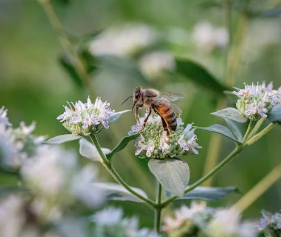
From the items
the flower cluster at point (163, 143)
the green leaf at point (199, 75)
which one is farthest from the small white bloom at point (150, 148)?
the green leaf at point (199, 75)

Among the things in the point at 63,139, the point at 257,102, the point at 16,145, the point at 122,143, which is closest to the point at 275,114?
the point at 257,102

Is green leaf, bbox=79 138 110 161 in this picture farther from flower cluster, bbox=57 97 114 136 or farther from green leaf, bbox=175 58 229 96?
green leaf, bbox=175 58 229 96

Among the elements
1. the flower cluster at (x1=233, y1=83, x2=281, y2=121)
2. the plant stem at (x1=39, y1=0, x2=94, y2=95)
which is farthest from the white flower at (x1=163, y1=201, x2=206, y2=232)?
the plant stem at (x1=39, y1=0, x2=94, y2=95)

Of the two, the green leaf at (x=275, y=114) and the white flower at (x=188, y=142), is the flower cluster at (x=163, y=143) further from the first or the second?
the green leaf at (x=275, y=114)

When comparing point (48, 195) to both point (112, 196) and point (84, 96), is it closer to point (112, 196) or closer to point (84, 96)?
point (112, 196)

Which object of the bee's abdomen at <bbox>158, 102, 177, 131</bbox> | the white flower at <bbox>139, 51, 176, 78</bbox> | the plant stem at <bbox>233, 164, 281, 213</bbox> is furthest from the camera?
the white flower at <bbox>139, 51, 176, 78</bbox>

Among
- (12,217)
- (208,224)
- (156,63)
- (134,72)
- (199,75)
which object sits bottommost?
(12,217)

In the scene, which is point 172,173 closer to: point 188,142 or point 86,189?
point 188,142
